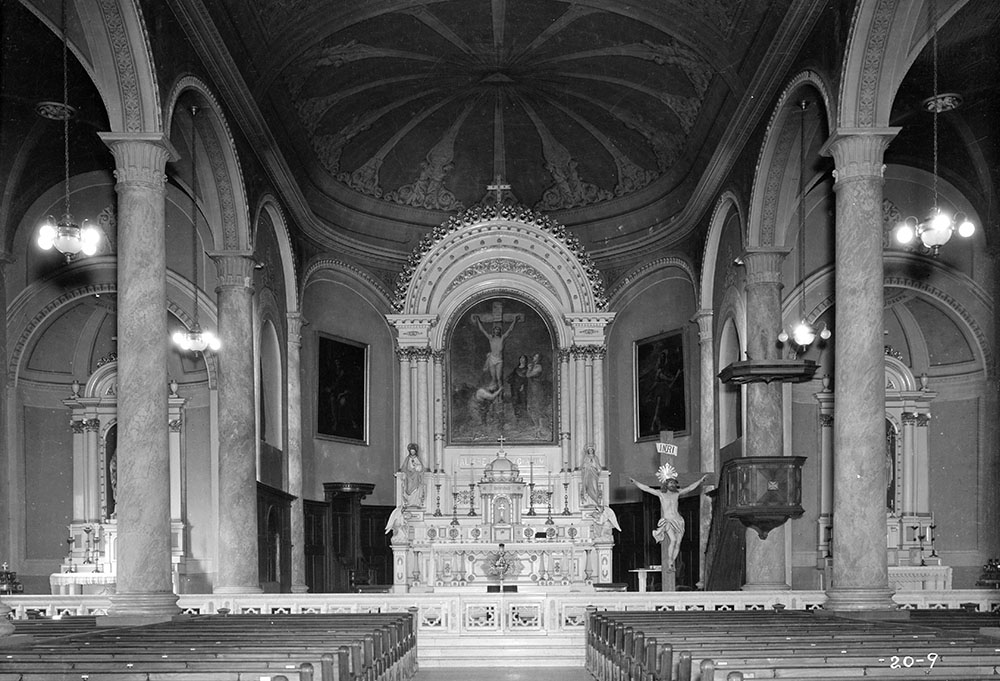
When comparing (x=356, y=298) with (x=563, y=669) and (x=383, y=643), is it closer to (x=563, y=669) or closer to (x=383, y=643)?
(x=563, y=669)

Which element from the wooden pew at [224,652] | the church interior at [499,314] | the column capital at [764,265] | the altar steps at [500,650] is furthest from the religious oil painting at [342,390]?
the wooden pew at [224,652]

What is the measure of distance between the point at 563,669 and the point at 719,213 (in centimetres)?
915

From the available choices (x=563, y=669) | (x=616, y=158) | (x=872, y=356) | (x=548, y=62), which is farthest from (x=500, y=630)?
(x=616, y=158)

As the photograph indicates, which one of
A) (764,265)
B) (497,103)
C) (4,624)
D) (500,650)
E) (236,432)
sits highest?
(497,103)

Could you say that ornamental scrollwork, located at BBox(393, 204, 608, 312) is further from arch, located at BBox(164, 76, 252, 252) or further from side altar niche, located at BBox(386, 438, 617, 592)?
arch, located at BBox(164, 76, 252, 252)

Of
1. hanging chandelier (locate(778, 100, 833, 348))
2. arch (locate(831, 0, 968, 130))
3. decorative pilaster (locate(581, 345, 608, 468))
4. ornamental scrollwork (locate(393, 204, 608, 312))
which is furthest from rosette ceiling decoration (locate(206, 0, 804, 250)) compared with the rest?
decorative pilaster (locate(581, 345, 608, 468))

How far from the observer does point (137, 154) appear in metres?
12.5

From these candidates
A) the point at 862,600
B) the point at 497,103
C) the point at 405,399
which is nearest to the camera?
the point at 862,600

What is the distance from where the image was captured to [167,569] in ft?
40.3

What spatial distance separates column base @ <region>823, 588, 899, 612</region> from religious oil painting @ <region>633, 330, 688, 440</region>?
996 cm

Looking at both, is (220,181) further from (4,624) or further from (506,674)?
(4,624)

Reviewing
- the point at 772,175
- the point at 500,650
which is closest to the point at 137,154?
the point at 500,650

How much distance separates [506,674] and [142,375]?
491cm

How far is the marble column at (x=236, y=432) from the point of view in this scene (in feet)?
53.9
